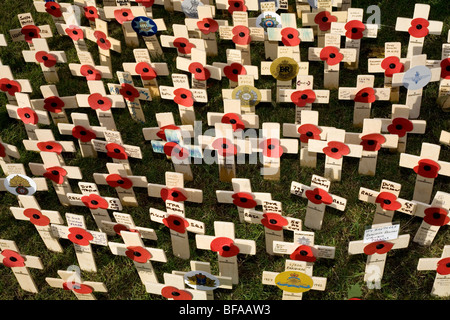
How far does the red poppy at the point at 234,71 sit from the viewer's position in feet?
18.0

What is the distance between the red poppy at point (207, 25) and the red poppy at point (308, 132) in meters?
1.61

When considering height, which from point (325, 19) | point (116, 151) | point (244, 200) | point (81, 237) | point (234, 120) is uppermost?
point (325, 19)

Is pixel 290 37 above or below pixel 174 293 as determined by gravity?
above

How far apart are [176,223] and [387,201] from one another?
1618 mm

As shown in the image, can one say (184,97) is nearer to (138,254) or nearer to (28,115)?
(28,115)

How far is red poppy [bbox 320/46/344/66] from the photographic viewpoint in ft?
18.1

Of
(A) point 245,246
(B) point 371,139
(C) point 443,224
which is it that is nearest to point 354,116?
(B) point 371,139

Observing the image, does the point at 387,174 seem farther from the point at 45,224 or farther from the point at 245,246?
the point at 45,224

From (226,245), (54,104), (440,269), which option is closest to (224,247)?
(226,245)

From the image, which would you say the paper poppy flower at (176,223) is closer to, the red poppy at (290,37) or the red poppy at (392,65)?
the red poppy at (290,37)

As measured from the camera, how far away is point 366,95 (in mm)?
5277

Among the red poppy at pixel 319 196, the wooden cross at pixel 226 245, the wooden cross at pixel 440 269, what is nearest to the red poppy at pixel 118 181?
the wooden cross at pixel 226 245

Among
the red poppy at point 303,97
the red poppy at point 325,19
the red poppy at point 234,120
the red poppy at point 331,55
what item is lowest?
the red poppy at point 234,120

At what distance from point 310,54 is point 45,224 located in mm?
2956
